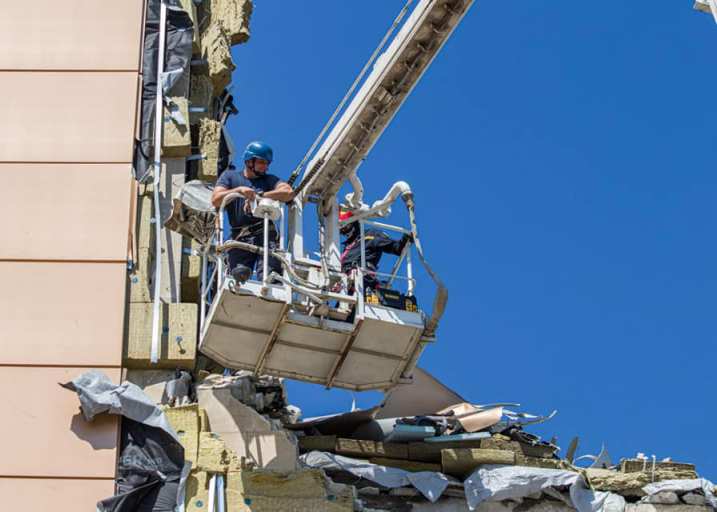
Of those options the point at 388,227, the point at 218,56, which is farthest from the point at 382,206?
the point at 218,56

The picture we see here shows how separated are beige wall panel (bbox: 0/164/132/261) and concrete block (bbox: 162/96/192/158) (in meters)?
0.92

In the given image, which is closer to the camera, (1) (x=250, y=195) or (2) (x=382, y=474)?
(1) (x=250, y=195)

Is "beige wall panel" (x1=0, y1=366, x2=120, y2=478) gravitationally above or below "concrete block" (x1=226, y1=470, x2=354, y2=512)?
above

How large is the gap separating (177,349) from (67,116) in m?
3.30

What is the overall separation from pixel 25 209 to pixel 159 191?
65.7 inches

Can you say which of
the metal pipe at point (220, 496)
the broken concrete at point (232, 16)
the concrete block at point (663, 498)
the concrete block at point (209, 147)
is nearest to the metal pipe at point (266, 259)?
the metal pipe at point (220, 496)

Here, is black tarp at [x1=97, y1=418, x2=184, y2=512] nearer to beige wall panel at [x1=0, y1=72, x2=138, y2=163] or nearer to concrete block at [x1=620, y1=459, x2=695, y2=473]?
beige wall panel at [x1=0, y1=72, x2=138, y2=163]

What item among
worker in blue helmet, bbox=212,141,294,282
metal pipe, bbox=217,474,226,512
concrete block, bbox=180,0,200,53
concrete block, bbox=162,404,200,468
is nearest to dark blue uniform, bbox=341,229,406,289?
worker in blue helmet, bbox=212,141,294,282

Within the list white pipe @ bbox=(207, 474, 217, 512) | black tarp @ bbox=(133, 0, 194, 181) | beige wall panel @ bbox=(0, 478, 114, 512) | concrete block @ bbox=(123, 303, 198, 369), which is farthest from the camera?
black tarp @ bbox=(133, 0, 194, 181)

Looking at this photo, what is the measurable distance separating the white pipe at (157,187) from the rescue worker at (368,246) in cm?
217

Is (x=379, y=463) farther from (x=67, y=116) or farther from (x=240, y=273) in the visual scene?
(x=67, y=116)

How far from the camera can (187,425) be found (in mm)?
14445

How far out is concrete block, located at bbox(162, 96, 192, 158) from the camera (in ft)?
55.5

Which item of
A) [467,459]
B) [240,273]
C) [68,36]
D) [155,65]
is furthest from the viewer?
[155,65]
